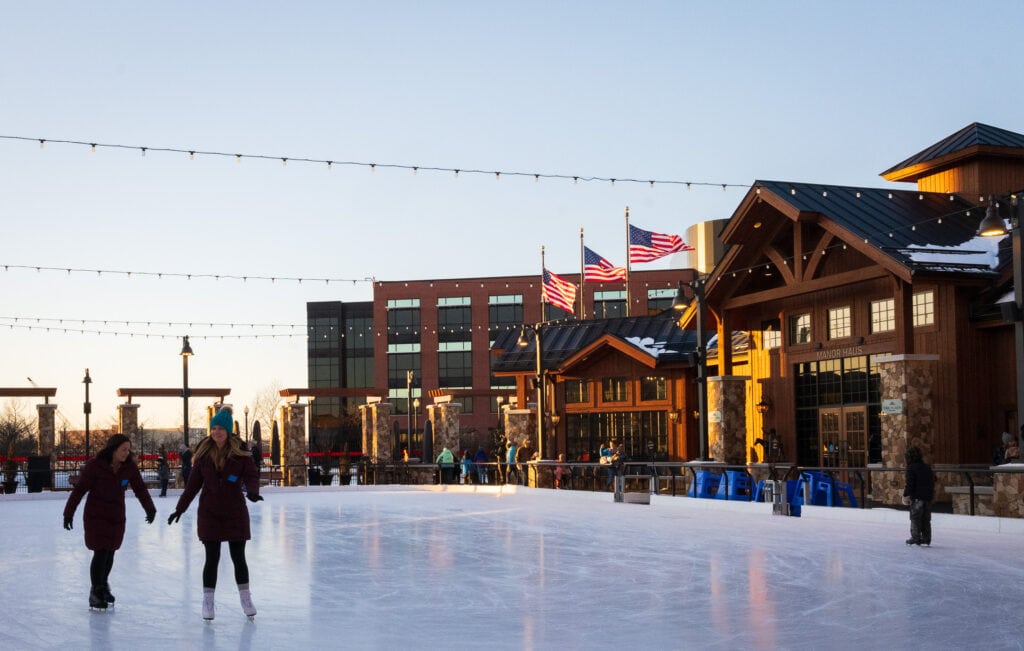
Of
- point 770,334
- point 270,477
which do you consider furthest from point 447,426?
point 770,334

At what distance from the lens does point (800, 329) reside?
28.4 metres

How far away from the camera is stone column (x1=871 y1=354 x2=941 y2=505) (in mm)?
23109

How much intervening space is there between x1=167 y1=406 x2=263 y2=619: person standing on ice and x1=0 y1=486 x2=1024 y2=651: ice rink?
41cm

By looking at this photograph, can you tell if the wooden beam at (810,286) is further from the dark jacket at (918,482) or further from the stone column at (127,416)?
the stone column at (127,416)

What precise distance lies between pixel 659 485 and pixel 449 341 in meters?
57.5

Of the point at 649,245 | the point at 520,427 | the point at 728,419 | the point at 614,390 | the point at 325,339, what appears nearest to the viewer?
the point at 728,419

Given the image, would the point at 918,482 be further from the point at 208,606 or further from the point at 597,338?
the point at 597,338

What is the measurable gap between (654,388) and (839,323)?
1122cm

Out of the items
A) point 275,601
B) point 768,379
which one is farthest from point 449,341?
point 275,601

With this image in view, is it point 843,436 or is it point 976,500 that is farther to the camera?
point 843,436

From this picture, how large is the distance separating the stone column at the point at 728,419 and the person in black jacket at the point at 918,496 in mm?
14050

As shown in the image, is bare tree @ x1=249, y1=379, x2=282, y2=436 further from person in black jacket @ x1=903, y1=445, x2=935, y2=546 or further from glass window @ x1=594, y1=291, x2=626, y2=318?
person in black jacket @ x1=903, y1=445, x2=935, y2=546

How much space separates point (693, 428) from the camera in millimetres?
36531

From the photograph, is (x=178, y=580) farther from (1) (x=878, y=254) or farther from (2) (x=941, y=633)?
(1) (x=878, y=254)
